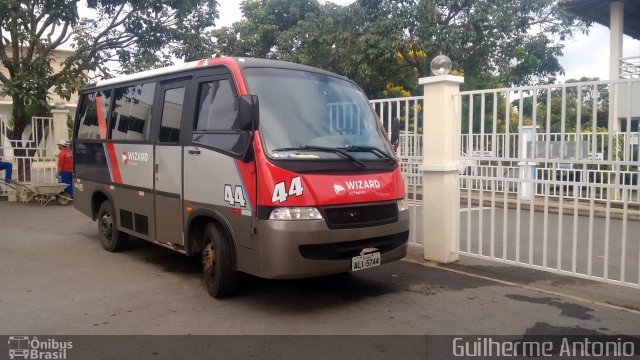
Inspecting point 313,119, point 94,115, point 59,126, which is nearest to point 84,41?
point 59,126

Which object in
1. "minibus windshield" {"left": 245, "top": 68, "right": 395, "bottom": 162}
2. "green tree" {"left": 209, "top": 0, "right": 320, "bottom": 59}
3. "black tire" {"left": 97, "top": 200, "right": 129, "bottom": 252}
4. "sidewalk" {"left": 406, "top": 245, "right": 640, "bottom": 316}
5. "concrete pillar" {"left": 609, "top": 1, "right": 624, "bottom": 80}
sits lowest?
"sidewalk" {"left": 406, "top": 245, "right": 640, "bottom": 316}

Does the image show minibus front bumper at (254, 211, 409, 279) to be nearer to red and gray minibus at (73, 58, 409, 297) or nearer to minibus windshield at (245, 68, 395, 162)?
red and gray minibus at (73, 58, 409, 297)

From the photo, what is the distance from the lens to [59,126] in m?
14.0

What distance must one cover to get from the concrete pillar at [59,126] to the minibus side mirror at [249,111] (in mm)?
11291

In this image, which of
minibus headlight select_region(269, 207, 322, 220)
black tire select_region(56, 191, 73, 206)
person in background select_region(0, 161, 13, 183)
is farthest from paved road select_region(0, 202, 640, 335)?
person in background select_region(0, 161, 13, 183)

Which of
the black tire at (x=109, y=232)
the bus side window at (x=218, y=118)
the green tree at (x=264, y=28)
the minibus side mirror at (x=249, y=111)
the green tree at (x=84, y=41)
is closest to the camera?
the minibus side mirror at (x=249, y=111)

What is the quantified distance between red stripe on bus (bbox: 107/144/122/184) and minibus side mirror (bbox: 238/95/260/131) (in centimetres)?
328

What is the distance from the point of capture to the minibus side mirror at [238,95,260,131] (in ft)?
15.4

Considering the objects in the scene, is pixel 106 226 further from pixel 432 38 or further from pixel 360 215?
pixel 432 38

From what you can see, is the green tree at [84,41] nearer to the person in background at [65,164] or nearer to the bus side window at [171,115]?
the person in background at [65,164]

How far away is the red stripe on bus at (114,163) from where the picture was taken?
7243mm

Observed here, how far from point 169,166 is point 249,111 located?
6.06 feet

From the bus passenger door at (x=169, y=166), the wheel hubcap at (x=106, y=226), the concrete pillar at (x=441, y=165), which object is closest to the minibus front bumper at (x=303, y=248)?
the bus passenger door at (x=169, y=166)

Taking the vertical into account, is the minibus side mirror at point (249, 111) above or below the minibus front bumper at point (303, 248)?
above
